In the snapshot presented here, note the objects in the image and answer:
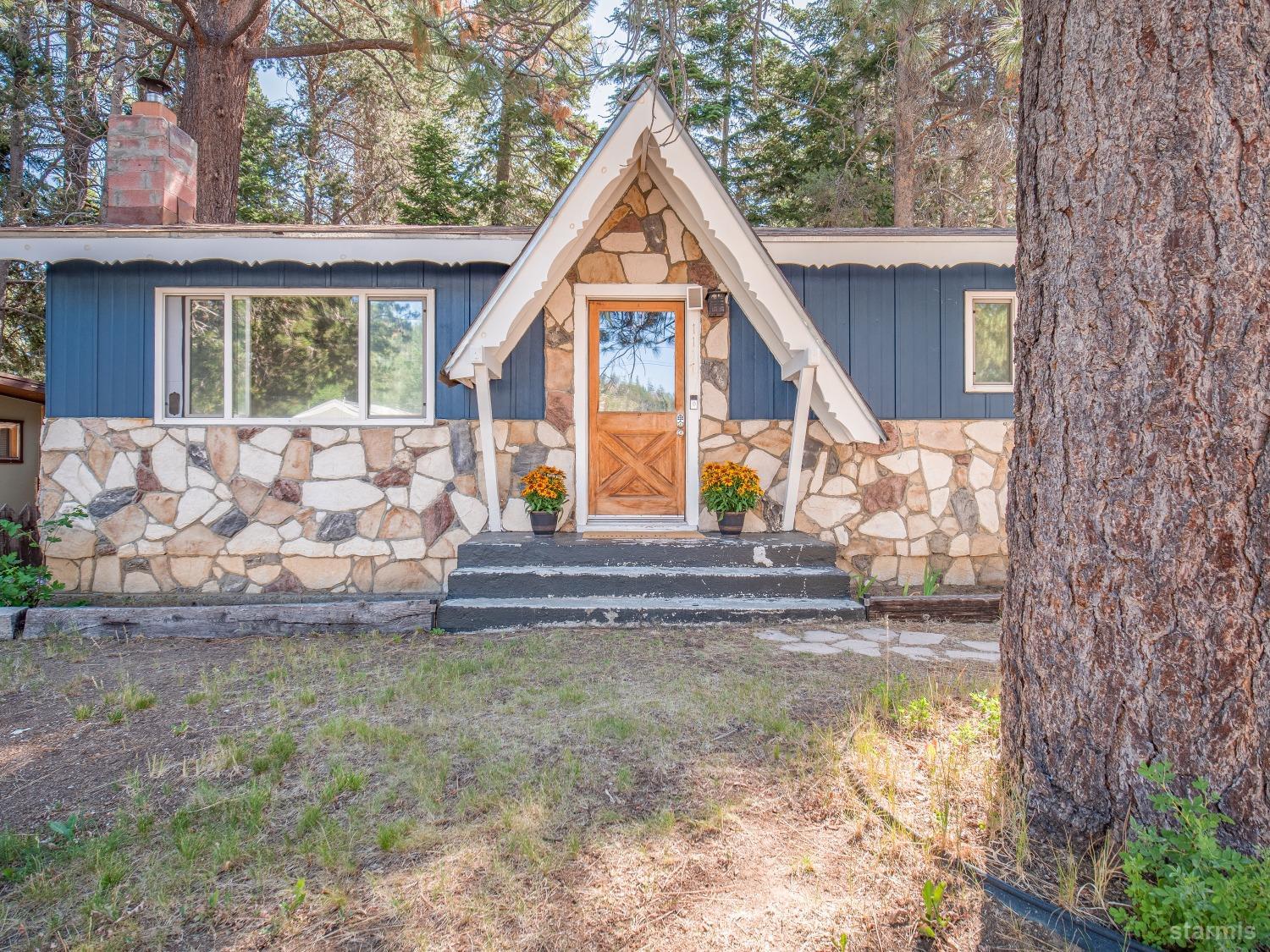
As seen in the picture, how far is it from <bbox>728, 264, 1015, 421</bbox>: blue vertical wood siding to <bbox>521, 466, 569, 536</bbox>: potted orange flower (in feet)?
9.46

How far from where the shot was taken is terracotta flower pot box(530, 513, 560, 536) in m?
5.64

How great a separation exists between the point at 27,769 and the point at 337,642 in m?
1.83

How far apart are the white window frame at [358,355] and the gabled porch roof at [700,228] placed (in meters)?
0.86

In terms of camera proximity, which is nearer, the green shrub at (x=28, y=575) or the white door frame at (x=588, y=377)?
the green shrub at (x=28, y=575)

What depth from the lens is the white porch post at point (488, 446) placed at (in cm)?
537

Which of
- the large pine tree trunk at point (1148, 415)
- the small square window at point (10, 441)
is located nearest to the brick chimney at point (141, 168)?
the small square window at point (10, 441)

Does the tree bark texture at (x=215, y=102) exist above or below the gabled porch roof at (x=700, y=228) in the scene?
above

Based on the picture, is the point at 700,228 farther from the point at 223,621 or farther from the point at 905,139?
the point at 905,139

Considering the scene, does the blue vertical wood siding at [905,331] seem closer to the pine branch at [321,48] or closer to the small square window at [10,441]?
the pine branch at [321,48]

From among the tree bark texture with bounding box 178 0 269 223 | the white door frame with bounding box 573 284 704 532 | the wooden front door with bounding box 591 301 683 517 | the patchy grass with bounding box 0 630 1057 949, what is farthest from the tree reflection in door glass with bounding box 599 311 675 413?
the tree bark texture with bounding box 178 0 269 223

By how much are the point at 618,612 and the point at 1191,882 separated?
347 centimetres

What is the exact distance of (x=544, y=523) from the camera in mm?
5656

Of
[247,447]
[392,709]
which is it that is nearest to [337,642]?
[392,709]

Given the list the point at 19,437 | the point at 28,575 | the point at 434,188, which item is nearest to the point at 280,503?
the point at 28,575
